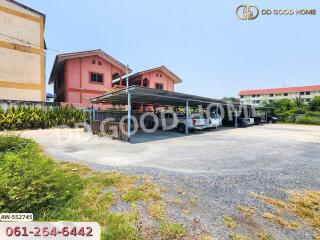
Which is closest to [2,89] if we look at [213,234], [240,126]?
[213,234]

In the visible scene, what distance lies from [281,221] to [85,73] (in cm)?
2342

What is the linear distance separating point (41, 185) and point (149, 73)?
2512 centimetres

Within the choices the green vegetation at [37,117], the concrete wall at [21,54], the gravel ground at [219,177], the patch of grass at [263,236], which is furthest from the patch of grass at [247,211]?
the concrete wall at [21,54]

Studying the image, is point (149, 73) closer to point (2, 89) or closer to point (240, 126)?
point (240, 126)

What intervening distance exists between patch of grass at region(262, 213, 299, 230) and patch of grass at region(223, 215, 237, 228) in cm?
62

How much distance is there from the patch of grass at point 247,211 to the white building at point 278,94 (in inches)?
2764

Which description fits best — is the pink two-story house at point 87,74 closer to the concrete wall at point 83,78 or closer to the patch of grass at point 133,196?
the concrete wall at point 83,78

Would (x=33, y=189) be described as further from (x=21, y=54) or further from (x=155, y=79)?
(x=155, y=79)

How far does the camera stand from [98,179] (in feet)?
15.6

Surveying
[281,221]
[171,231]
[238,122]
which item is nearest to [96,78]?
[238,122]

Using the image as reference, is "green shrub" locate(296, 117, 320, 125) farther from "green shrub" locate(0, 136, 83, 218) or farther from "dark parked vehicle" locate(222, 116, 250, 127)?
"green shrub" locate(0, 136, 83, 218)

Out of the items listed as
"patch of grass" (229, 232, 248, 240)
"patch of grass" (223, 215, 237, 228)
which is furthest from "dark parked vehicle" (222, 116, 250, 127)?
"patch of grass" (229, 232, 248, 240)

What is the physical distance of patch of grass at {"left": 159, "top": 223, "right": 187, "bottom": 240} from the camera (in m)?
2.82

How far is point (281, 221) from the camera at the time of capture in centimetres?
327
